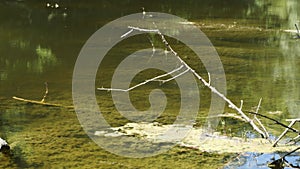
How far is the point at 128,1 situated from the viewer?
1220 cm

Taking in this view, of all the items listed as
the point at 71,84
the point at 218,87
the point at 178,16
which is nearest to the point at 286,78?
the point at 218,87

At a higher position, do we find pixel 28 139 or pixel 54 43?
pixel 54 43

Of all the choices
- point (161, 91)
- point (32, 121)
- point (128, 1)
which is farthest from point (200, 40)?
point (128, 1)

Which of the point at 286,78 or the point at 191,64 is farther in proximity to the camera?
the point at 191,64

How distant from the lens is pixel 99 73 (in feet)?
17.7

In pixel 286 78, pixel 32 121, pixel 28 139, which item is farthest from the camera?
pixel 286 78

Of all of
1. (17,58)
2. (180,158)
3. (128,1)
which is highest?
(128,1)

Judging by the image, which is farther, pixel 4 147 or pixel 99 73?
pixel 99 73

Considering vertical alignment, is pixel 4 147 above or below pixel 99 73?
below

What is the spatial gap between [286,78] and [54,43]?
314 cm

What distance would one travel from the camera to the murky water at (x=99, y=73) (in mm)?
3182

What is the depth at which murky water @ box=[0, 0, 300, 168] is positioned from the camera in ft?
10.4

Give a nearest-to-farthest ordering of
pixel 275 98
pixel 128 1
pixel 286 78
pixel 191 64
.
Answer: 1. pixel 275 98
2. pixel 286 78
3. pixel 191 64
4. pixel 128 1

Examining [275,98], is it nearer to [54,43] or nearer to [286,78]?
[286,78]
